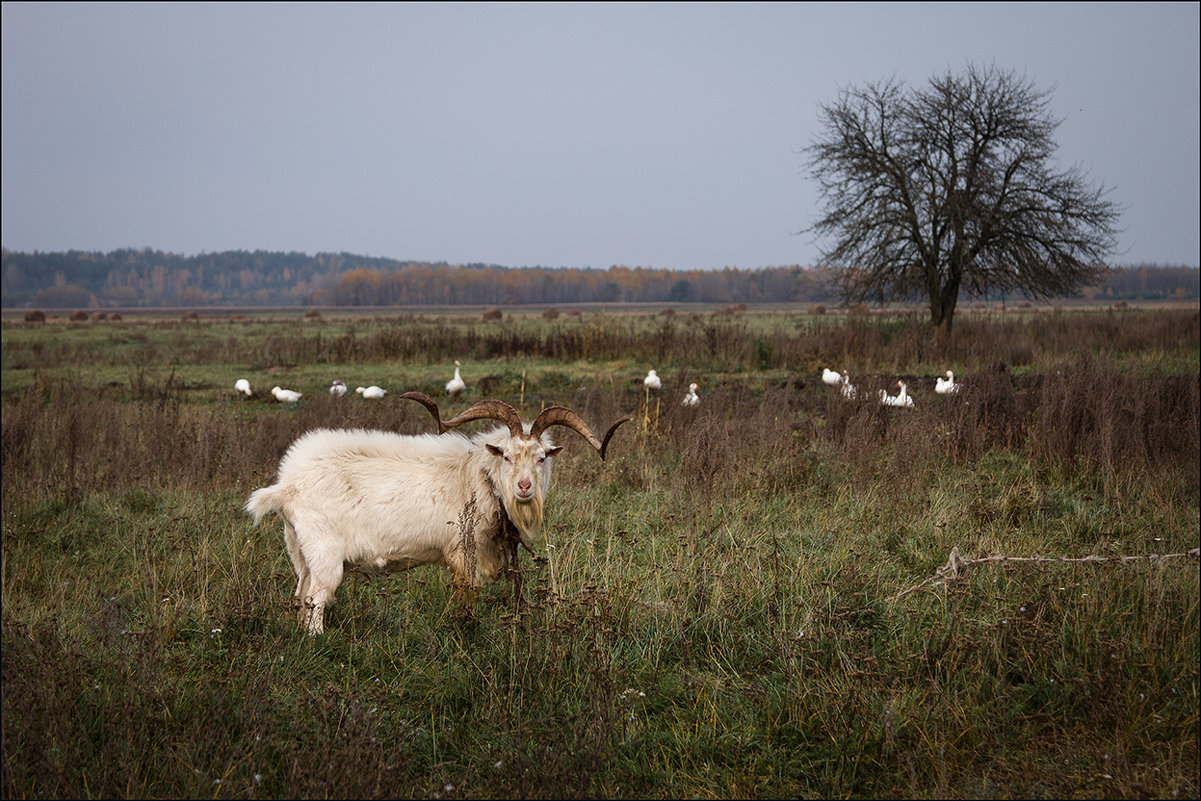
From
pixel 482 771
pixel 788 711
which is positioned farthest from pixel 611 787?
pixel 788 711

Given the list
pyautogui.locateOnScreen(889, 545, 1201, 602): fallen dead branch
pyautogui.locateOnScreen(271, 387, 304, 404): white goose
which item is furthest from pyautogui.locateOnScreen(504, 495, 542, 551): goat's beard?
pyautogui.locateOnScreen(271, 387, 304, 404): white goose

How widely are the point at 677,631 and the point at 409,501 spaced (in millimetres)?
2025

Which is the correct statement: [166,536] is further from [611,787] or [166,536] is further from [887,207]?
[887,207]

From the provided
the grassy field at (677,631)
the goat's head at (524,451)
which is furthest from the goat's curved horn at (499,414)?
the grassy field at (677,631)

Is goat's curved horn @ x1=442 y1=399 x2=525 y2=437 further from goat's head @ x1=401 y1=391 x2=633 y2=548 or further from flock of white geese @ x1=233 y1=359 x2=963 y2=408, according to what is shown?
flock of white geese @ x1=233 y1=359 x2=963 y2=408

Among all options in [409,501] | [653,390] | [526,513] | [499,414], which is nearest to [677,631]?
[526,513]

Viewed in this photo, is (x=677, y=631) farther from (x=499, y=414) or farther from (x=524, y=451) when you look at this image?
(x=499, y=414)

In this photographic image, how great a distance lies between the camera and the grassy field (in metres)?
3.23

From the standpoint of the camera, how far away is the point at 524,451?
16.8 feet

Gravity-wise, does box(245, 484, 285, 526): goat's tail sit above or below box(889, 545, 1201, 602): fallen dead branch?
above

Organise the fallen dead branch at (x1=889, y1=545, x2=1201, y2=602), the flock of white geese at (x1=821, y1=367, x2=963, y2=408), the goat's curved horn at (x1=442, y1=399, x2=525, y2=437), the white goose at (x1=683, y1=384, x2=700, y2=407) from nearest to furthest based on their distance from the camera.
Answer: the fallen dead branch at (x1=889, y1=545, x2=1201, y2=602) → the goat's curved horn at (x1=442, y1=399, x2=525, y2=437) → the flock of white geese at (x1=821, y1=367, x2=963, y2=408) → the white goose at (x1=683, y1=384, x2=700, y2=407)

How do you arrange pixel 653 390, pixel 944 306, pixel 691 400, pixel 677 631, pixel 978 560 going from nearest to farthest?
pixel 978 560 < pixel 677 631 < pixel 691 400 < pixel 653 390 < pixel 944 306

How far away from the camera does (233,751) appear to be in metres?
3.20

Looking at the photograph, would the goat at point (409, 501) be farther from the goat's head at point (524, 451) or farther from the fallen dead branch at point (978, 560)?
the fallen dead branch at point (978, 560)
